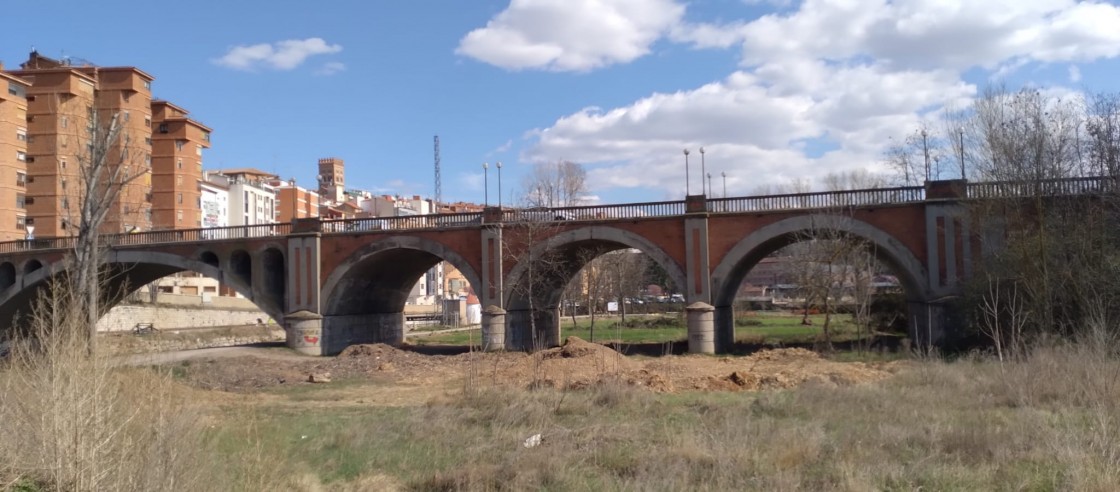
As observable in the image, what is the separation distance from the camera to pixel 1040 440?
10.6 meters

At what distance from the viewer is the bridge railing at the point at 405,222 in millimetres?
38719

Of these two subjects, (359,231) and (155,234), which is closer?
(359,231)

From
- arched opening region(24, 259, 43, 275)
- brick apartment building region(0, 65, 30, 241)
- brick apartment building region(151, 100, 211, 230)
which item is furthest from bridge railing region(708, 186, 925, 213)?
brick apartment building region(151, 100, 211, 230)

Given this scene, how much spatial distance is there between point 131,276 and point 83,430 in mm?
46941

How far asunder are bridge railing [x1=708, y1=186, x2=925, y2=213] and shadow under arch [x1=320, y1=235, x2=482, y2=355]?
11.7 meters

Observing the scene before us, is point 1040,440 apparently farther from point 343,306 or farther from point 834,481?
point 343,306

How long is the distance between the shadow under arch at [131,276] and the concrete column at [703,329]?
2117 centimetres

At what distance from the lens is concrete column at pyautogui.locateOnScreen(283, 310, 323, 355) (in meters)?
39.5

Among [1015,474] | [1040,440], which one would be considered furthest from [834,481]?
→ [1040,440]

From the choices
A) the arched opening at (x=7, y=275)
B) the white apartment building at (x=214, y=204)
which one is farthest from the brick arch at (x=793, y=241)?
the white apartment building at (x=214, y=204)

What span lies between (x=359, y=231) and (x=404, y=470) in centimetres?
3007

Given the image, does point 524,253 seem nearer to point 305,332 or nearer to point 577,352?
point 577,352

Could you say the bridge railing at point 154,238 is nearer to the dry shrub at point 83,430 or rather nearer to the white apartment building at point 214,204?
the white apartment building at point 214,204

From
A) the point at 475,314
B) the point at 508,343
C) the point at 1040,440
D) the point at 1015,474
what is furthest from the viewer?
the point at 475,314
